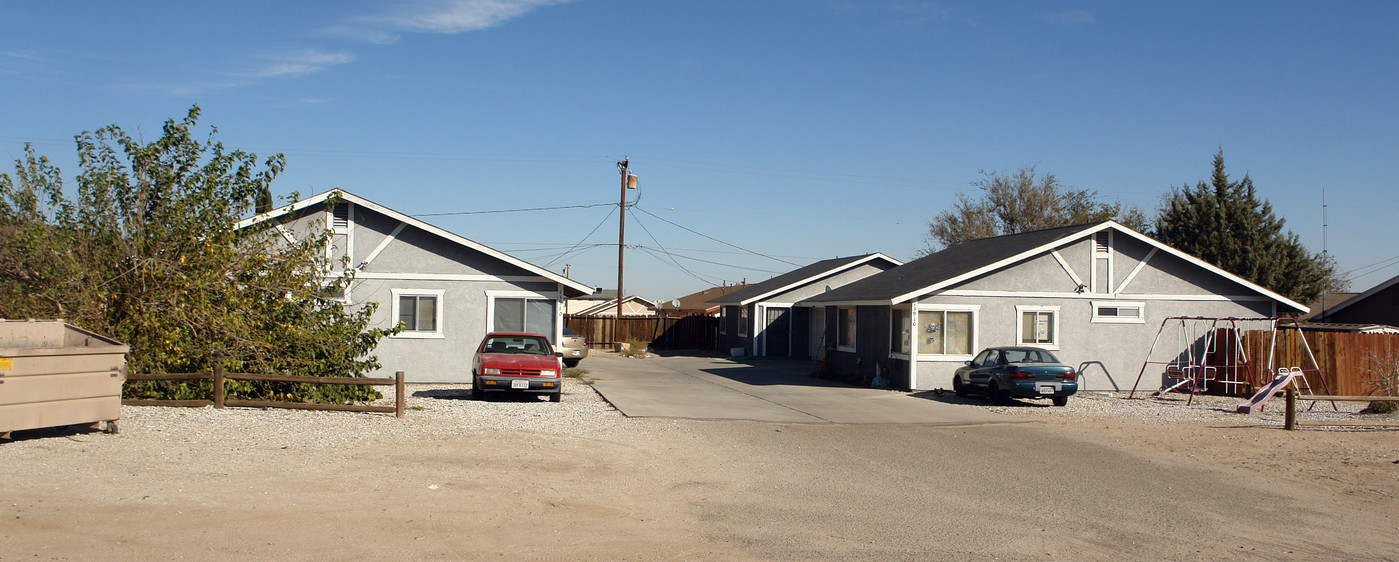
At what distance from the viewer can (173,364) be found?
50.6 ft

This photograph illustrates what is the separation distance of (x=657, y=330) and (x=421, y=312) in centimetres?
2318

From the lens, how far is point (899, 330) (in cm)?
2423

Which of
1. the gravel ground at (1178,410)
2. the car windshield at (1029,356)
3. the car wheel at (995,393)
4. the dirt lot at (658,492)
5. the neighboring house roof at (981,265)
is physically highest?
the neighboring house roof at (981,265)

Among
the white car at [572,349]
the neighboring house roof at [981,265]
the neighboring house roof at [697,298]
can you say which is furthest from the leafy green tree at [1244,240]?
the neighboring house roof at [697,298]

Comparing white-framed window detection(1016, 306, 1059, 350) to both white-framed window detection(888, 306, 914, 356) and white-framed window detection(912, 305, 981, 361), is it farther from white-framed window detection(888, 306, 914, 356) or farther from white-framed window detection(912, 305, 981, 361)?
white-framed window detection(888, 306, 914, 356)

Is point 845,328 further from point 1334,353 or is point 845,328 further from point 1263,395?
point 1334,353

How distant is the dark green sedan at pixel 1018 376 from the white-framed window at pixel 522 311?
9496 millimetres

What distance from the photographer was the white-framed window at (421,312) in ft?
75.2

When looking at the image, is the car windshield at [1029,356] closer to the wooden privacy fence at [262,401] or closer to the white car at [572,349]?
the wooden privacy fence at [262,401]

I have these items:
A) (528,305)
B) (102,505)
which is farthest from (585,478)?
(528,305)

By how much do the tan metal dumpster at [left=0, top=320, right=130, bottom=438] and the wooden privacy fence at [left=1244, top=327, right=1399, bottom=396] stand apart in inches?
902

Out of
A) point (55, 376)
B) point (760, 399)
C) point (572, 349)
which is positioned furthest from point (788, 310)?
point (55, 376)

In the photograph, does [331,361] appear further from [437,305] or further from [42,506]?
[42,506]

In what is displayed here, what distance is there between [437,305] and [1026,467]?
49.0 feet
